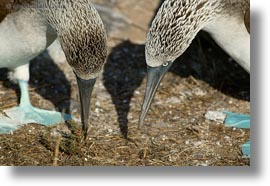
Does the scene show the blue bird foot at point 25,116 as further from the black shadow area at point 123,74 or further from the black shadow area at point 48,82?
the black shadow area at point 123,74

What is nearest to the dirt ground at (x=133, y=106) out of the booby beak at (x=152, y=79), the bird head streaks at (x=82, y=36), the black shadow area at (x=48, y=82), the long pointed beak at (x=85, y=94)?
the black shadow area at (x=48, y=82)

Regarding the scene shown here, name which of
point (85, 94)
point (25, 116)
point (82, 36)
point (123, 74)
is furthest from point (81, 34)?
point (123, 74)

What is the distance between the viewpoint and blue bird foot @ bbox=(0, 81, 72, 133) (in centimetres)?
461

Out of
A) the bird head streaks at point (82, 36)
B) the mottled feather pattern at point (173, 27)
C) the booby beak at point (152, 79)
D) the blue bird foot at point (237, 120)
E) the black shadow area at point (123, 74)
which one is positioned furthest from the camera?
A: the black shadow area at point (123, 74)

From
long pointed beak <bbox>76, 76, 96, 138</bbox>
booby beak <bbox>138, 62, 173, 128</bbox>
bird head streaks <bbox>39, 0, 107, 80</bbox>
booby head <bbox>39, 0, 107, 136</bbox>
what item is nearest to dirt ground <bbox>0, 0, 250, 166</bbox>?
long pointed beak <bbox>76, 76, 96, 138</bbox>

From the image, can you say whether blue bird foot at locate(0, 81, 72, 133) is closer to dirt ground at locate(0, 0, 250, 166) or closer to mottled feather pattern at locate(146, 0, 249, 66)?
dirt ground at locate(0, 0, 250, 166)

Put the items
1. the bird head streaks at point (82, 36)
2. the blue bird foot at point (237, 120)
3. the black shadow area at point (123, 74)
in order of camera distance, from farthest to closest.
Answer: the black shadow area at point (123, 74), the blue bird foot at point (237, 120), the bird head streaks at point (82, 36)

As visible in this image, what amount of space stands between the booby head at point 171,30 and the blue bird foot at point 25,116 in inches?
25.0

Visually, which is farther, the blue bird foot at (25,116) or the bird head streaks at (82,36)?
the blue bird foot at (25,116)

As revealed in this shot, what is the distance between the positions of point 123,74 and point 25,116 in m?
0.93

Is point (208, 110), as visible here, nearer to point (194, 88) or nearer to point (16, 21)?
point (194, 88)

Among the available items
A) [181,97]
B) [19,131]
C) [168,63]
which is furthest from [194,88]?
[19,131]

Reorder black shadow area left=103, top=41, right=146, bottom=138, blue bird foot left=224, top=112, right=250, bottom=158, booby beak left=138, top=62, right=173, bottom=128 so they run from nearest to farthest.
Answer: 1. booby beak left=138, top=62, right=173, bottom=128
2. blue bird foot left=224, top=112, right=250, bottom=158
3. black shadow area left=103, top=41, right=146, bottom=138

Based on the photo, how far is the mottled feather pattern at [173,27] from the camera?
13.3 feet
